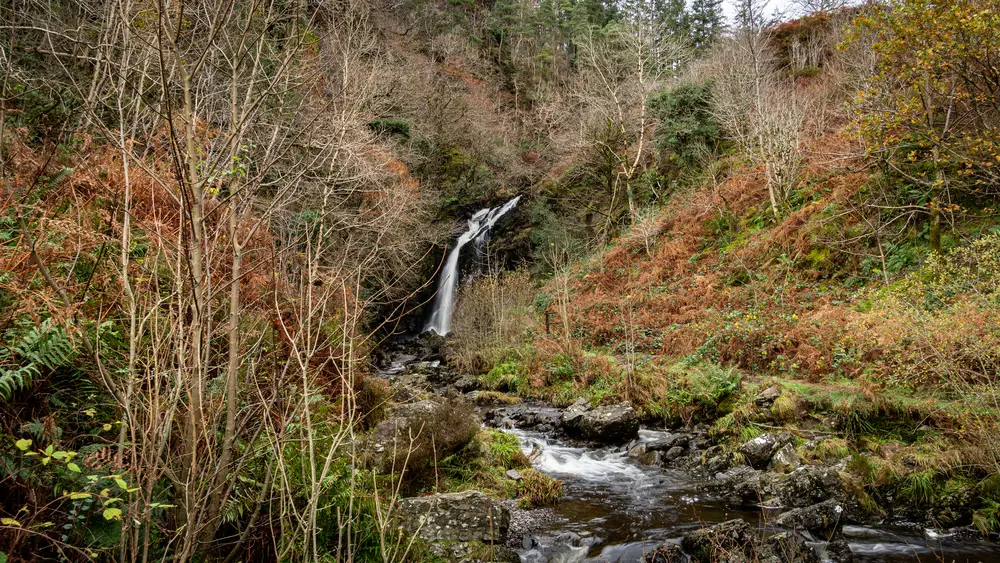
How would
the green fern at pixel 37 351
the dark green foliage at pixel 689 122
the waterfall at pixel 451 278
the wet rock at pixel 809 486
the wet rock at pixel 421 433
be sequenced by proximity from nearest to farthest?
1. the green fern at pixel 37 351
2. the wet rock at pixel 421 433
3. the wet rock at pixel 809 486
4. the dark green foliage at pixel 689 122
5. the waterfall at pixel 451 278

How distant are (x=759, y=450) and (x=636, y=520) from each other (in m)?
2.44

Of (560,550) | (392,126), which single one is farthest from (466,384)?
(392,126)

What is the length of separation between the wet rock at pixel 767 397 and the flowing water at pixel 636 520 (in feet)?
6.60

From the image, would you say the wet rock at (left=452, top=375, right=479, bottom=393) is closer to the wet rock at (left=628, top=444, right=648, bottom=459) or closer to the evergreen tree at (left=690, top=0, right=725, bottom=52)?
the wet rock at (left=628, top=444, right=648, bottom=459)

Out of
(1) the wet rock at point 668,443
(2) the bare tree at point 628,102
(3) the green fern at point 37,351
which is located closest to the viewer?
(3) the green fern at point 37,351

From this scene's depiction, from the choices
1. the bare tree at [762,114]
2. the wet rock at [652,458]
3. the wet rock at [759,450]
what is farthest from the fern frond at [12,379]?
the bare tree at [762,114]

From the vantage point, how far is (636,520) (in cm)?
614

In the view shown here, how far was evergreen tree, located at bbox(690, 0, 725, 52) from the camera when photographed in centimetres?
3528

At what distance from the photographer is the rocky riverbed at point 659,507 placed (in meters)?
4.91

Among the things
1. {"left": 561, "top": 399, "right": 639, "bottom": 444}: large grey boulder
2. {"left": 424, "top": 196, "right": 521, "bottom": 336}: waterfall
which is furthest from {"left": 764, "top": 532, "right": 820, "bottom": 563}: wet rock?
{"left": 424, "top": 196, "right": 521, "bottom": 336}: waterfall

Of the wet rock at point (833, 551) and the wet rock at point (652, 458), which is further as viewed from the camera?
the wet rock at point (652, 458)

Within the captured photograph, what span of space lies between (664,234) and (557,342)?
7.00 meters

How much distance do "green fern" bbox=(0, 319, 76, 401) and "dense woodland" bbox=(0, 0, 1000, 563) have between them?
2 cm

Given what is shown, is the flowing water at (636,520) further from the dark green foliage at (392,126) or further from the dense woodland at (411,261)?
the dark green foliage at (392,126)
